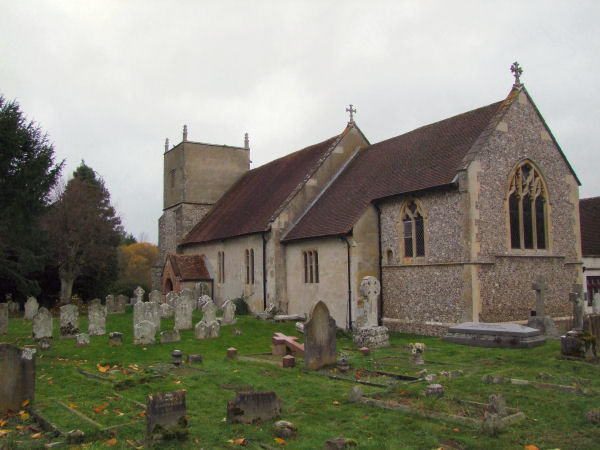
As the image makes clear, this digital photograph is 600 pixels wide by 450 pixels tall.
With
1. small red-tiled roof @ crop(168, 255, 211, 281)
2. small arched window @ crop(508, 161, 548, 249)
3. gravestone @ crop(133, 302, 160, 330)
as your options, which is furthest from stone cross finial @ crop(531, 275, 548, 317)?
small red-tiled roof @ crop(168, 255, 211, 281)

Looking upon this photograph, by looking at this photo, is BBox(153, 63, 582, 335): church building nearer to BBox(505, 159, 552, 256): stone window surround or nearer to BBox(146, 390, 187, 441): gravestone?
BBox(505, 159, 552, 256): stone window surround

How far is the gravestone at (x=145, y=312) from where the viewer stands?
16.8 metres

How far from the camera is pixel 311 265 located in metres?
22.0

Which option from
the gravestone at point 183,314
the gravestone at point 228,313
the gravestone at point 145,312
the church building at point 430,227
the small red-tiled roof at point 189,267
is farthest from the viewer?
the small red-tiled roof at point 189,267

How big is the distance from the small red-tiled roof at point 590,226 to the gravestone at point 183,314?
17.9m

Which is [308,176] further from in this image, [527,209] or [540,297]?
[540,297]

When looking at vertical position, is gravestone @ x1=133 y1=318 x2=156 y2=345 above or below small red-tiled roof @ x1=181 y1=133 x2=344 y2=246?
below

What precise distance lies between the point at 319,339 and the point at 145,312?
26.0 feet

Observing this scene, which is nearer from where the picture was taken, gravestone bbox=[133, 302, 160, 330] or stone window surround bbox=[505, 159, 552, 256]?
gravestone bbox=[133, 302, 160, 330]

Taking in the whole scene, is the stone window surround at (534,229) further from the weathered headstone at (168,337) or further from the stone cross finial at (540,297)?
the weathered headstone at (168,337)

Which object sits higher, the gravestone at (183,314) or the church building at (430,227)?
the church building at (430,227)

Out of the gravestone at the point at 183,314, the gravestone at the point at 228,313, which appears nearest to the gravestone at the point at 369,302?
the gravestone at the point at 228,313

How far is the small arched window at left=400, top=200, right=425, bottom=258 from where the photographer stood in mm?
A: 18344

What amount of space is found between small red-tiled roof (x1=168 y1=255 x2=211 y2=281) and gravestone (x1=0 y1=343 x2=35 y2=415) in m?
20.0
